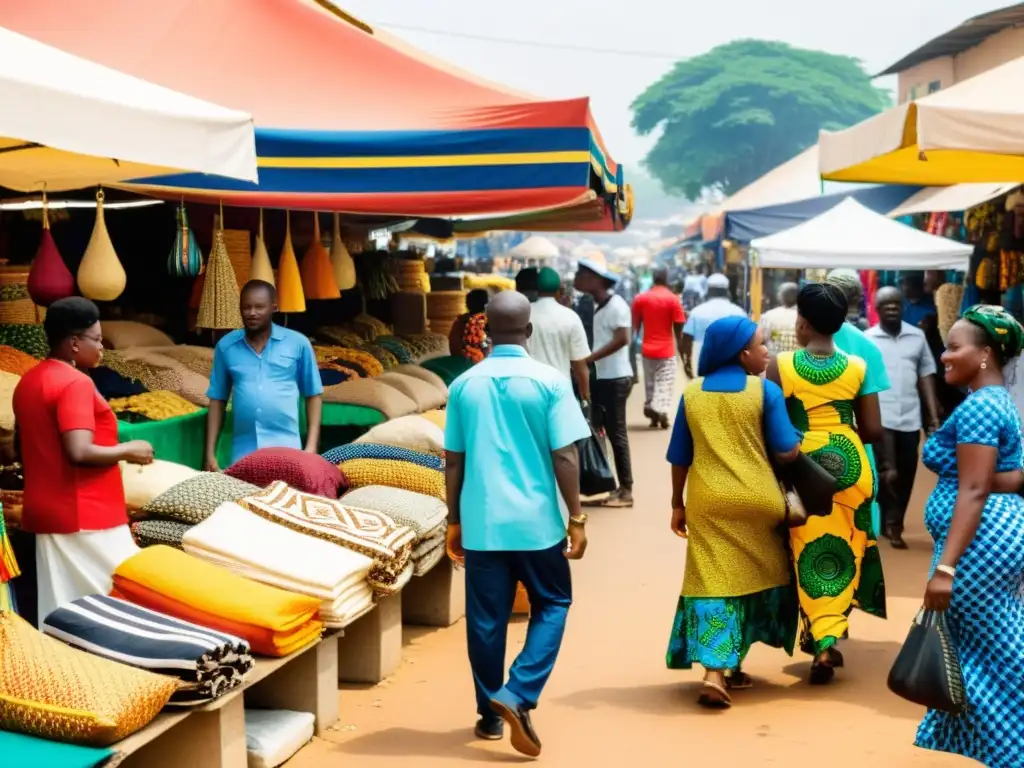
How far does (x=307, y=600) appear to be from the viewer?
4.96 meters

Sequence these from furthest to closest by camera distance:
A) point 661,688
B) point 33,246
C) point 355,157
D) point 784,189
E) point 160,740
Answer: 1. point 784,189
2. point 33,246
3. point 355,157
4. point 661,688
5. point 160,740

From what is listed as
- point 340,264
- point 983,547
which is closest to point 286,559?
point 983,547

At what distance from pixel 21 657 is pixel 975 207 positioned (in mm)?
11716

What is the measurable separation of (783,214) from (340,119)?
41.0 ft

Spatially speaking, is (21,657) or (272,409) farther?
(272,409)

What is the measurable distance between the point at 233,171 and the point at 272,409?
1.86 meters

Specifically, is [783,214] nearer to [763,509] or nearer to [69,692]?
[763,509]

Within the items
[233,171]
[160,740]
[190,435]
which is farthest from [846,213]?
[160,740]

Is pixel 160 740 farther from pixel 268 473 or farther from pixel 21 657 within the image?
pixel 268 473

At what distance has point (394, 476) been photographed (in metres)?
6.95

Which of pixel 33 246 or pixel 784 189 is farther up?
pixel 784 189

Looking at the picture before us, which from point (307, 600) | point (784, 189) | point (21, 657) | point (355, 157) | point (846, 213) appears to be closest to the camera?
point (21, 657)

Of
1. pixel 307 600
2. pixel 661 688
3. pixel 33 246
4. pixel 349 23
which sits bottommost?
pixel 661 688

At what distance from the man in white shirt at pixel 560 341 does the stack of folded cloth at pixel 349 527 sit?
3267mm
